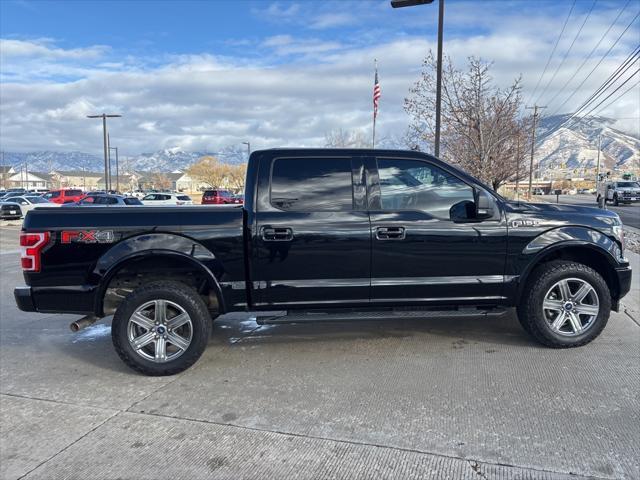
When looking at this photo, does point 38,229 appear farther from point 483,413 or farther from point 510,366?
point 510,366

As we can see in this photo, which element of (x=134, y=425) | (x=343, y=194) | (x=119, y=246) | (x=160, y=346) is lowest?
(x=134, y=425)

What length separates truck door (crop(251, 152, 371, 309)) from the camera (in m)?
4.34

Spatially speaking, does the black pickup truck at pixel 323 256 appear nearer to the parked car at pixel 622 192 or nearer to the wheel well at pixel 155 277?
the wheel well at pixel 155 277

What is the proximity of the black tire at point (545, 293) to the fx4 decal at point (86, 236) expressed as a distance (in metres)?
3.80

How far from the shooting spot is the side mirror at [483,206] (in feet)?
14.4

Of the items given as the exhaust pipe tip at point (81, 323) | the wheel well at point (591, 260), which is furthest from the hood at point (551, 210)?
the exhaust pipe tip at point (81, 323)

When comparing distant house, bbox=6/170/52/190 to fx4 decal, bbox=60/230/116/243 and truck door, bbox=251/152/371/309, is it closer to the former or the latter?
fx4 decal, bbox=60/230/116/243

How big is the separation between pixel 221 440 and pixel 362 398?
3.70ft

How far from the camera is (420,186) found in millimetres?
4559

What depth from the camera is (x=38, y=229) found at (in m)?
4.18

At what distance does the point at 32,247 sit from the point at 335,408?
2838 mm

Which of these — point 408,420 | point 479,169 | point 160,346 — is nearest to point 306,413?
point 408,420

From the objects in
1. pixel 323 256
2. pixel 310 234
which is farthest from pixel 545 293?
pixel 310 234

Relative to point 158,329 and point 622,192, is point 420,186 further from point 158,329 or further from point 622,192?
point 622,192
